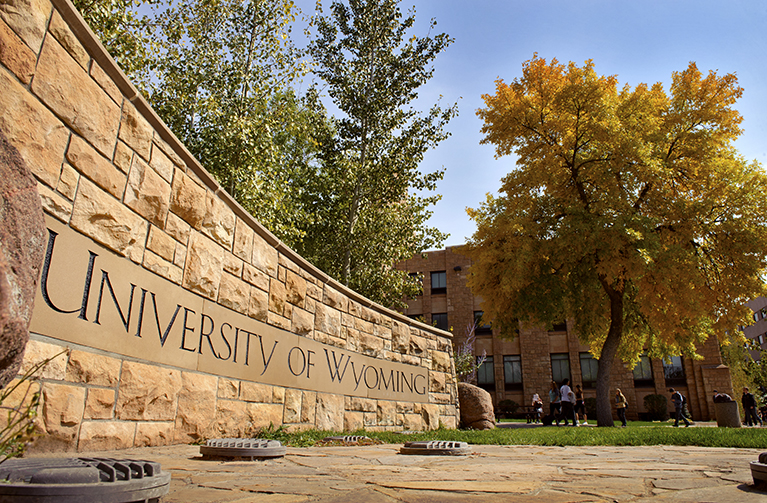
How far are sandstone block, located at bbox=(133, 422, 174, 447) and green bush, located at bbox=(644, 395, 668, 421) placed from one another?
94.2 feet

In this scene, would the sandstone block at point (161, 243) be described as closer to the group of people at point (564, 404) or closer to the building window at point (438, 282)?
the group of people at point (564, 404)

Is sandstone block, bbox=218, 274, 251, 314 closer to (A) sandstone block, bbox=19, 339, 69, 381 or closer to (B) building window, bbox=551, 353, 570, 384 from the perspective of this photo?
(A) sandstone block, bbox=19, 339, 69, 381

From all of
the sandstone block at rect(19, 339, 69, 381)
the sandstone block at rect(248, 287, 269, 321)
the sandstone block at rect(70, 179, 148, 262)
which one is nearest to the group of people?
the sandstone block at rect(248, 287, 269, 321)

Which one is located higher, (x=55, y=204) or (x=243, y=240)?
(x=243, y=240)

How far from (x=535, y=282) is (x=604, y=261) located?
8.41ft

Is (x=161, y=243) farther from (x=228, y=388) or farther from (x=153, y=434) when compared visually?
(x=228, y=388)

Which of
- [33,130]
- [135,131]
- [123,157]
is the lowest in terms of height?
[33,130]

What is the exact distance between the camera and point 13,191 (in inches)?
59.7

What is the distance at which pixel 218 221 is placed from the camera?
544 centimetres

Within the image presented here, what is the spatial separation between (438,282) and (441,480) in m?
31.9

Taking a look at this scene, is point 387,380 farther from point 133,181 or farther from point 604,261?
point 604,261

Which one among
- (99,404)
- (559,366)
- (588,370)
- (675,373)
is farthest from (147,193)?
(675,373)

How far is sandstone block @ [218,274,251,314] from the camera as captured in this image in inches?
214

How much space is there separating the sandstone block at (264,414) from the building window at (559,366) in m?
27.2
